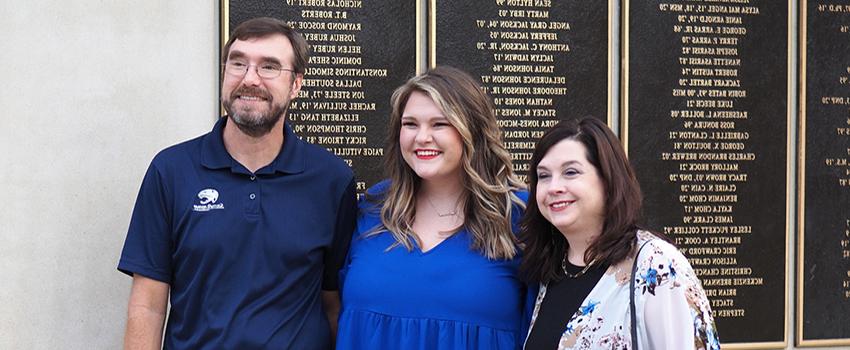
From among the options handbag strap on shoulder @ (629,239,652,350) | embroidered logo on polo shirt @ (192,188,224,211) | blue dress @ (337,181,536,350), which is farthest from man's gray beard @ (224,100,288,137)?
handbag strap on shoulder @ (629,239,652,350)

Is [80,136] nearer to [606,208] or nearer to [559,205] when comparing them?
[559,205]

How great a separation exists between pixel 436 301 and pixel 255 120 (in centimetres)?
92

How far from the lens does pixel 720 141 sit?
5.31 m

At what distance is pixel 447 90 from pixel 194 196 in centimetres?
98

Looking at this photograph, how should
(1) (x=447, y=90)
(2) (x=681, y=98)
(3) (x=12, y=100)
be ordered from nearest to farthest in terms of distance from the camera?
(1) (x=447, y=90) < (3) (x=12, y=100) < (2) (x=681, y=98)

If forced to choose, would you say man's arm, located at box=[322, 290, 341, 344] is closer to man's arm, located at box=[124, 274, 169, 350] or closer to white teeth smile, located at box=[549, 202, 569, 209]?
man's arm, located at box=[124, 274, 169, 350]

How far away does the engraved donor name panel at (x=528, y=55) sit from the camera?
4938mm

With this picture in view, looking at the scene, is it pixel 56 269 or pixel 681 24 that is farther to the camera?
pixel 681 24

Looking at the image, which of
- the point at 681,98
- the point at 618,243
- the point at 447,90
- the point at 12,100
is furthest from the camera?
the point at 681,98

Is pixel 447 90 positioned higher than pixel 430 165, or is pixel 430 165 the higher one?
pixel 447 90

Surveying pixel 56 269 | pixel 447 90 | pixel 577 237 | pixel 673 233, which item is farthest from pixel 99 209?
pixel 673 233

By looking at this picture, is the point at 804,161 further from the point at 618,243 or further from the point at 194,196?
the point at 194,196

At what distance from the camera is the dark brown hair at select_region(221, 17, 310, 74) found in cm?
377

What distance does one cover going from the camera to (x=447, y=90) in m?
3.64
